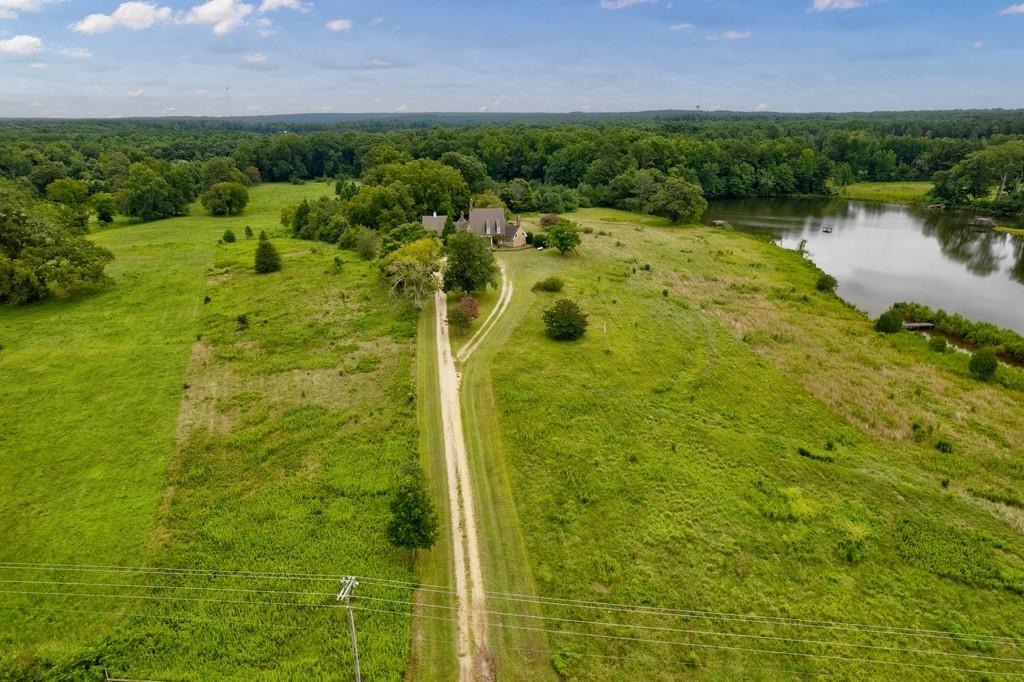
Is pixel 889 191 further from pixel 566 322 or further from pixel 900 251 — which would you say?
pixel 566 322

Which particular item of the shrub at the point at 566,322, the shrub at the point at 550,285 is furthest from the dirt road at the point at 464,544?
the shrub at the point at 550,285

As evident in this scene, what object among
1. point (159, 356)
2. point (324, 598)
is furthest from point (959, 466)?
point (159, 356)

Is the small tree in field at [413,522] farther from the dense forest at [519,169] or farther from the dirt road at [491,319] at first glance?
the dense forest at [519,169]

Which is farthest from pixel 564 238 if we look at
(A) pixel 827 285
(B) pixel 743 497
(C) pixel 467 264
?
(B) pixel 743 497

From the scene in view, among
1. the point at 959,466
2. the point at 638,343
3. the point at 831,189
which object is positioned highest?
the point at 831,189

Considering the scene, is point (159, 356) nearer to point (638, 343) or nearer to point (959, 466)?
point (638, 343)

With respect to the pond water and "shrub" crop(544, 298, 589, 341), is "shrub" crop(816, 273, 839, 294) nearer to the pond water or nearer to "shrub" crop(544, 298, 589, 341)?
the pond water
